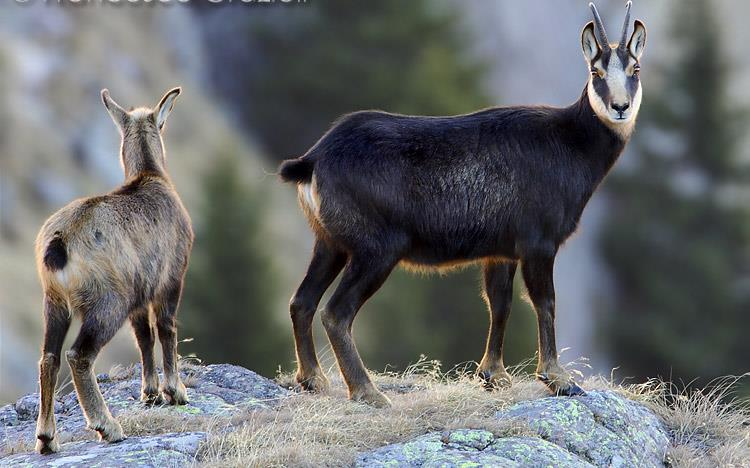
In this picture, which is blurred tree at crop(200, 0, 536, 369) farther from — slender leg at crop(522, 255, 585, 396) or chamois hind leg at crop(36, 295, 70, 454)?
chamois hind leg at crop(36, 295, 70, 454)

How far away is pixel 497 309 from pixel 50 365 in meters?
3.96

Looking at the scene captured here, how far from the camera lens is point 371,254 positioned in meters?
9.63

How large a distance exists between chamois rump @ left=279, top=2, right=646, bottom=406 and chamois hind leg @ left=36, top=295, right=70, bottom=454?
7.19 feet

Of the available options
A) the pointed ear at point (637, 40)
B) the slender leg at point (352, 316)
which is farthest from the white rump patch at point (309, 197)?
the pointed ear at point (637, 40)

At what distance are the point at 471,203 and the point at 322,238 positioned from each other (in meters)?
1.29

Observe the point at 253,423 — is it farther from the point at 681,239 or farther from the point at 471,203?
the point at 681,239

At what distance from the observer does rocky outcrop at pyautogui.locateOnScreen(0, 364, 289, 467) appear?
816 centimetres

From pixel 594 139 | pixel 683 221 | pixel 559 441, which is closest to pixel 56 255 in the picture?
pixel 559 441

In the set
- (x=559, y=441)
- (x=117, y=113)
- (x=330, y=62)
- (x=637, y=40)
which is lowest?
(x=559, y=441)

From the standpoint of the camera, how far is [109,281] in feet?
27.3

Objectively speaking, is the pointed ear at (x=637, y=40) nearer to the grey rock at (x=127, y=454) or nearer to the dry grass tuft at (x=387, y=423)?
the dry grass tuft at (x=387, y=423)

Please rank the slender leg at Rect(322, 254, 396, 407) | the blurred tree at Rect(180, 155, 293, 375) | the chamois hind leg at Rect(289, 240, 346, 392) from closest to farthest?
the slender leg at Rect(322, 254, 396, 407) < the chamois hind leg at Rect(289, 240, 346, 392) < the blurred tree at Rect(180, 155, 293, 375)

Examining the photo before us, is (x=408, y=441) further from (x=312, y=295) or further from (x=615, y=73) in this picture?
(x=615, y=73)

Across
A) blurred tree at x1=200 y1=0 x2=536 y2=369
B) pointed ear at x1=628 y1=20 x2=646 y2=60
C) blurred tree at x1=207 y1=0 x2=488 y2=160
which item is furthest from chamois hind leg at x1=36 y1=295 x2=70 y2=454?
blurred tree at x1=207 y1=0 x2=488 y2=160
